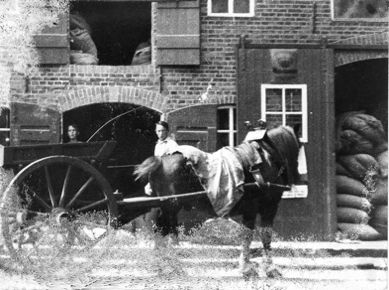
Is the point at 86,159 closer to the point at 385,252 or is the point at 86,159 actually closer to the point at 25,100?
the point at 25,100

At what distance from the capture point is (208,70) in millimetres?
5066

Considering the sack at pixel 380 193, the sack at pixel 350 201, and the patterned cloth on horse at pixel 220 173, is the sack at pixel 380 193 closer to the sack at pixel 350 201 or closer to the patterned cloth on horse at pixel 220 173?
the sack at pixel 350 201

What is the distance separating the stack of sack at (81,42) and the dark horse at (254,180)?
0.95 meters

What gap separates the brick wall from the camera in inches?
194

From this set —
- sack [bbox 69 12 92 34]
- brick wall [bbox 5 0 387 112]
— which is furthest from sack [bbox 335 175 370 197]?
sack [bbox 69 12 92 34]

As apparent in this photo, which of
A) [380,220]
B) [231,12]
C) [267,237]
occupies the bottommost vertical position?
[267,237]

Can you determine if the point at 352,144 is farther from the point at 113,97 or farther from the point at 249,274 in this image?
the point at 113,97

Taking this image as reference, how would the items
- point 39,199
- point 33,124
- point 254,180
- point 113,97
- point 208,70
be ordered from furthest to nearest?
point 254,180 → point 208,70 → point 113,97 → point 33,124 → point 39,199

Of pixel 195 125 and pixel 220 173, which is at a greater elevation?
pixel 195 125

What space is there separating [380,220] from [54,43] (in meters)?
2.99

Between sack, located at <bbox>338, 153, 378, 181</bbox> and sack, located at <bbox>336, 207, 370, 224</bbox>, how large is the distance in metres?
0.28

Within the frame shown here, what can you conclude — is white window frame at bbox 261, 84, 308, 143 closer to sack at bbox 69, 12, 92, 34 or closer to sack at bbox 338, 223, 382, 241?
sack at bbox 338, 223, 382, 241

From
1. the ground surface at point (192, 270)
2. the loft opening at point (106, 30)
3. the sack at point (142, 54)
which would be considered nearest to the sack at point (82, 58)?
the loft opening at point (106, 30)

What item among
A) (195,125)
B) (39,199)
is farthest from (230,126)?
(39,199)
